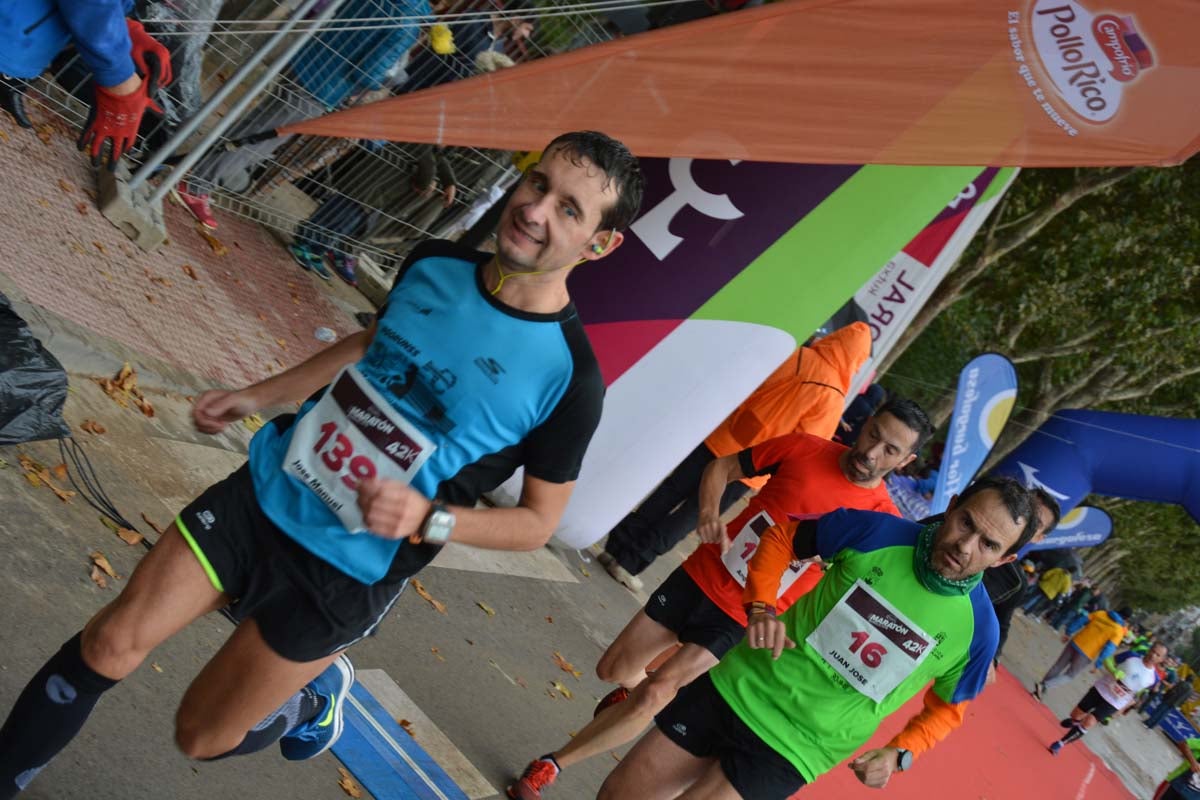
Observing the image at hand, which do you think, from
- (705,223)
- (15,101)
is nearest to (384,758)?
(705,223)

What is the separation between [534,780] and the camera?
5020 mm

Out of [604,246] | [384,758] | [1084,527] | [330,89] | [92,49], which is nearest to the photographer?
[604,246]

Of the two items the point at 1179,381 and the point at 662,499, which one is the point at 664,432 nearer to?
the point at 662,499

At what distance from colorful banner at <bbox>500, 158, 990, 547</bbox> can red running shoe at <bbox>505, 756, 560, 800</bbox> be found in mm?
2360

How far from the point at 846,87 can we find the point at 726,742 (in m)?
3.48

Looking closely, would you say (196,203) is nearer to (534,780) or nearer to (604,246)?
(534,780)

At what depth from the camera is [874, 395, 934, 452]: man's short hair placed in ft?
16.8

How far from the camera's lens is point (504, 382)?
2.86 metres

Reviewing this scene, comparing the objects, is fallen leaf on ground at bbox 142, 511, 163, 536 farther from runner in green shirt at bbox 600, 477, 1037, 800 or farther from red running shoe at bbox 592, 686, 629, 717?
runner in green shirt at bbox 600, 477, 1037, 800

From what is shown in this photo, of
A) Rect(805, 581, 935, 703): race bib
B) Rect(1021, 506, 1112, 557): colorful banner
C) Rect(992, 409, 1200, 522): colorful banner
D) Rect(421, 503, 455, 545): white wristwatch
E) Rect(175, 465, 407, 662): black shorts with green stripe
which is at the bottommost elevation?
Rect(1021, 506, 1112, 557): colorful banner

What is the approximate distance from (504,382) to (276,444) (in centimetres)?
65

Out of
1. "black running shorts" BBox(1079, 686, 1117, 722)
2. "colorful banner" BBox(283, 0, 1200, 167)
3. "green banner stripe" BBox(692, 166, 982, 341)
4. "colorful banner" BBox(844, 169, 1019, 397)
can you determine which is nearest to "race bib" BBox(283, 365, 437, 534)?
"colorful banner" BBox(283, 0, 1200, 167)

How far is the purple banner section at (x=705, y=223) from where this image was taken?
6867 millimetres

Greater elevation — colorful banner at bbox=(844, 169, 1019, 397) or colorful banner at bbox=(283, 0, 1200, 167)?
colorful banner at bbox=(283, 0, 1200, 167)
